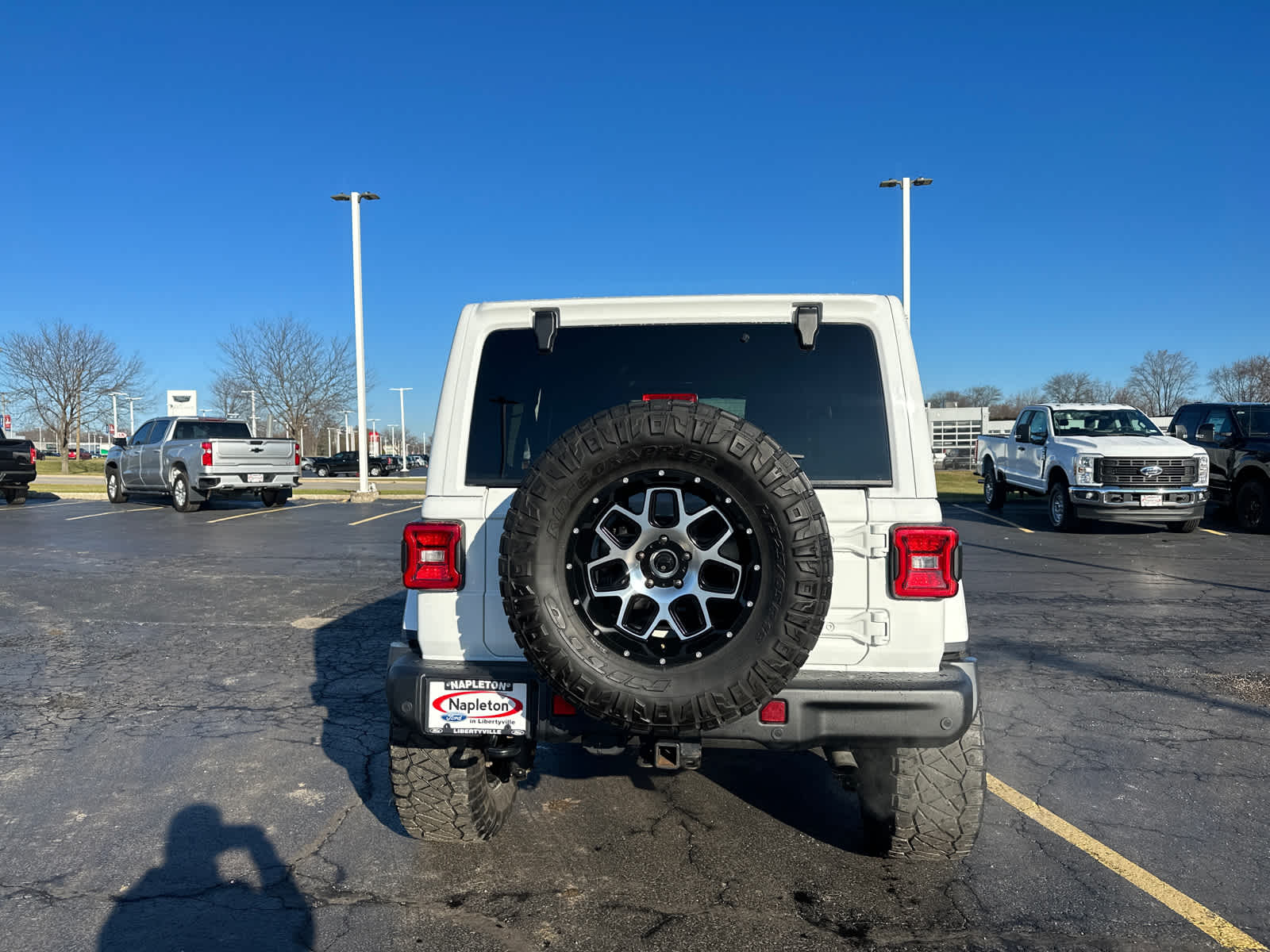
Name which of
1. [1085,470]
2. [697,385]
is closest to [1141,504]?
[1085,470]

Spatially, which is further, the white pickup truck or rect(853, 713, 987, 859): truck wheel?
the white pickup truck

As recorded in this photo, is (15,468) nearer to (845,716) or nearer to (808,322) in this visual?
(808,322)

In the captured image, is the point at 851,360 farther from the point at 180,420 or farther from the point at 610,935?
the point at 180,420

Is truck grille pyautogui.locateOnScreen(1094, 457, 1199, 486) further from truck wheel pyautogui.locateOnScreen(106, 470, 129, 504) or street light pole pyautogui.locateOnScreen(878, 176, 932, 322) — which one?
truck wheel pyautogui.locateOnScreen(106, 470, 129, 504)

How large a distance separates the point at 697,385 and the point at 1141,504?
1235 centimetres

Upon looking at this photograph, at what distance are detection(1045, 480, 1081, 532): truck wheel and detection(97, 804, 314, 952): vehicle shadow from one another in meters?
13.3

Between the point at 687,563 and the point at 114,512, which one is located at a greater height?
the point at 687,563

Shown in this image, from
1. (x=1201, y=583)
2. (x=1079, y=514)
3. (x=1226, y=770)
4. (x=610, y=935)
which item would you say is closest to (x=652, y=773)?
(x=610, y=935)

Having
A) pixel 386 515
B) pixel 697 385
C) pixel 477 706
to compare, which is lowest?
pixel 386 515

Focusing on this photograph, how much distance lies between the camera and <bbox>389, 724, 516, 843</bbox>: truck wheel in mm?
3295

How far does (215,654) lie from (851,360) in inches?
218

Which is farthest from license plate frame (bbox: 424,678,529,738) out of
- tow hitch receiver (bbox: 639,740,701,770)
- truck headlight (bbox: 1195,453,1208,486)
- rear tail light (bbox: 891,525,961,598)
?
truck headlight (bbox: 1195,453,1208,486)

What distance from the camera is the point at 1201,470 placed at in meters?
13.4

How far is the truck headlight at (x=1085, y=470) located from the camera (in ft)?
44.1
